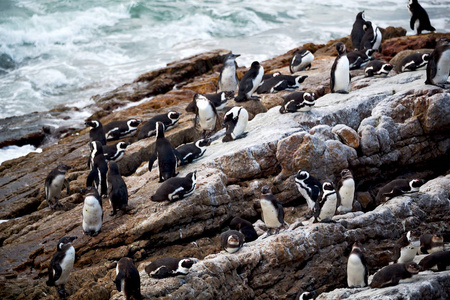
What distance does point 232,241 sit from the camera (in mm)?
8422

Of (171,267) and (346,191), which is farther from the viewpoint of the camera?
(346,191)

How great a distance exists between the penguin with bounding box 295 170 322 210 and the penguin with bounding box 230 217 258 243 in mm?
1295

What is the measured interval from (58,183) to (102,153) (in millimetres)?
1161

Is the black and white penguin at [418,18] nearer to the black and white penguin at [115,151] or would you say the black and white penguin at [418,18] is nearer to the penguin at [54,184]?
the black and white penguin at [115,151]

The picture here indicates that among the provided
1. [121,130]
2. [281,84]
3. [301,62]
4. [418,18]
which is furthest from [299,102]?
[418,18]

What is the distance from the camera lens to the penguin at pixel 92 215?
30.9 feet

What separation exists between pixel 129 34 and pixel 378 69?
24.3 m

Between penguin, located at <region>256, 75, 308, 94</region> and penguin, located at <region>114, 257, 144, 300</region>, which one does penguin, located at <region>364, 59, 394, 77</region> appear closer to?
penguin, located at <region>256, 75, 308, 94</region>

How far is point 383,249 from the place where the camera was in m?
9.22

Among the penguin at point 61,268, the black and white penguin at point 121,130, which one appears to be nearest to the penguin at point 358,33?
the black and white penguin at point 121,130

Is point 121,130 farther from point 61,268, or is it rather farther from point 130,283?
point 130,283

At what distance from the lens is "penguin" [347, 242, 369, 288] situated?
7973mm

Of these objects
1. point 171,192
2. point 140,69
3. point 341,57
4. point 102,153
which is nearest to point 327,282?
point 171,192

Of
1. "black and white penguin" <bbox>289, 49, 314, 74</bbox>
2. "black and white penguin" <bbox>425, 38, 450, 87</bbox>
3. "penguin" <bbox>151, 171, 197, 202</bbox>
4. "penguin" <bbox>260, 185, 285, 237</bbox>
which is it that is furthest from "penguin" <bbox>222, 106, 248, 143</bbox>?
"black and white penguin" <bbox>289, 49, 314, 74</bbox>
